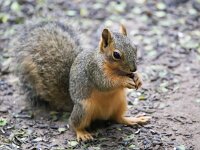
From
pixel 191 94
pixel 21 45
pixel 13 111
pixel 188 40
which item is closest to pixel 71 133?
pixel 13 111

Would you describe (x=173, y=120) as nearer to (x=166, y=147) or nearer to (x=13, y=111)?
(x=166, y=147)

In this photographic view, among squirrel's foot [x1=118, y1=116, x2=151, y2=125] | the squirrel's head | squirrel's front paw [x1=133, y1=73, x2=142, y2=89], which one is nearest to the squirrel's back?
squirrel's foot [x1=118, y1=116, x2=151, y2=125]

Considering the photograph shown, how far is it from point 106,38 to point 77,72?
500mm

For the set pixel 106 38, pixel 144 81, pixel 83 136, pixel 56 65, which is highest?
pixel 106 38

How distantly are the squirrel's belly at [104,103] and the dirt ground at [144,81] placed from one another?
0.67 ft

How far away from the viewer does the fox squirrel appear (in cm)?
417

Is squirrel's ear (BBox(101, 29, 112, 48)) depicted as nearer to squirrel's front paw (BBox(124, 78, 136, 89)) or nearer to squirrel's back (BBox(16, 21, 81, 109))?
squirrel's front paw (BBox(124, 78, 136, 89))

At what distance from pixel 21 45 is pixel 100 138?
123 cm

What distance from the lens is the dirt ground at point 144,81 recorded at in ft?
14.7

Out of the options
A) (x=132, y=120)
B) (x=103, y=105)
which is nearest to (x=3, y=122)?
(x=103, y=105)

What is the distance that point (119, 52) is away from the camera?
4.05 meters

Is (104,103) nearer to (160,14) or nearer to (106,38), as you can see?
(106,38)

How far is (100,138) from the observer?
14.8 ft

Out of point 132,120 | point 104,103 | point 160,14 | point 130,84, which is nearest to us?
point 130,84
